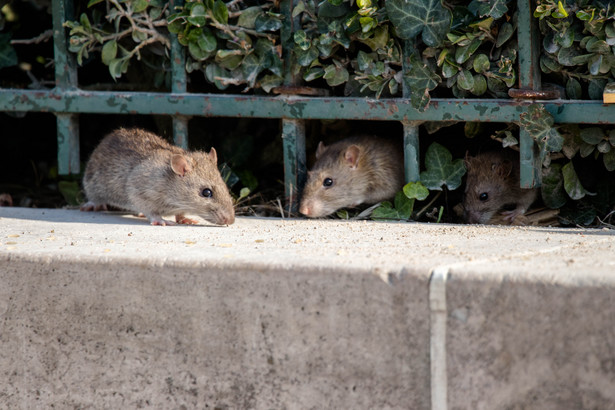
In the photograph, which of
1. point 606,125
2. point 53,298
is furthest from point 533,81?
point 53,298

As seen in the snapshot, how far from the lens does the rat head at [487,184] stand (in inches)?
213

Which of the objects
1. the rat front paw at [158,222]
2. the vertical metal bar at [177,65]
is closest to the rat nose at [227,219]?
the rat front paw at [158,222]

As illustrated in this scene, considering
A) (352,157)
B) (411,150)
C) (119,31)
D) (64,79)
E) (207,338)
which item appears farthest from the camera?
(352,157)

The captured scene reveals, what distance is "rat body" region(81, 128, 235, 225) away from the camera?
4945 mm

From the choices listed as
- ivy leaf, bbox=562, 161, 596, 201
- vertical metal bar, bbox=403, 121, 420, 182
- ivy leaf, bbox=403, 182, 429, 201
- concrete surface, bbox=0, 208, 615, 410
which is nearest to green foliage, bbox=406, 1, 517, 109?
vertical metal bar, bbox=403, 121, 420, 182

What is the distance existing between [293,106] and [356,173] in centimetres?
105

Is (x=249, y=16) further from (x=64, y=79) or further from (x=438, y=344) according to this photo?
(x=438, y=344)

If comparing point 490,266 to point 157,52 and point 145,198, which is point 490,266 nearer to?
point 145,198

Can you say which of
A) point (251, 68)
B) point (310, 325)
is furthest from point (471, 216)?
point (310, 325)

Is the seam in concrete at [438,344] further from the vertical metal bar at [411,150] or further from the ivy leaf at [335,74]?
the ivy leaf at [335,74]

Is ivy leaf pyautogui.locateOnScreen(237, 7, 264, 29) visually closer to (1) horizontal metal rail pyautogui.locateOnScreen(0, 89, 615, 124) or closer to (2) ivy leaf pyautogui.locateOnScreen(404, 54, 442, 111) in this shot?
(1) horizontal metal rail pyautogui.locateOnScreen(0, 89, 615, 124)

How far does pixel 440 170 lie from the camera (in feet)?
15.9

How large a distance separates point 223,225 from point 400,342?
2062 millimetres

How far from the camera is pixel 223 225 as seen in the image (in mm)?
4617
